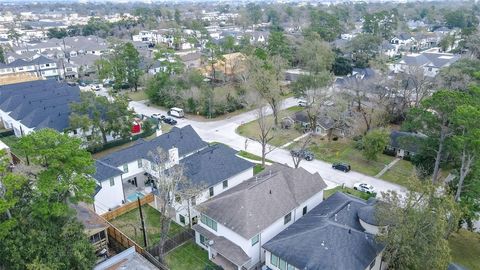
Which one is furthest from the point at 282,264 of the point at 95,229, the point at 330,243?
the point at 95,229

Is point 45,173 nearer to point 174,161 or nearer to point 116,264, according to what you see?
point 116,264

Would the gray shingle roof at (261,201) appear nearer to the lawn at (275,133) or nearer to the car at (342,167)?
the car at (342,167)

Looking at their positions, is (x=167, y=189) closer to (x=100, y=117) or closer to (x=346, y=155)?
(x=100, y=117)

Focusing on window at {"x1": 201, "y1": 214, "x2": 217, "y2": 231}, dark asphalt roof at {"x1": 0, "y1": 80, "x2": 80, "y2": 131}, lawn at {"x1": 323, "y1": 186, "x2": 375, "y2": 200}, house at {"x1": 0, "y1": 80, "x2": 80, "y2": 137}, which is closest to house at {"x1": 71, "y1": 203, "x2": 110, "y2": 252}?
window at {"x1": 201, "y1": 214, "x2": 217, "y2": 231}

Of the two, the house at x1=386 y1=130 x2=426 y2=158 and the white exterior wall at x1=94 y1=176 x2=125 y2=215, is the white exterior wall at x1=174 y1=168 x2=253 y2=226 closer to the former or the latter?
the white exterior wall at x1=94 y1=176 x2=125 y2=215

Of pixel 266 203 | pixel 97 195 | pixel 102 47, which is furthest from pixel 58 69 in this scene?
pixel 266 203

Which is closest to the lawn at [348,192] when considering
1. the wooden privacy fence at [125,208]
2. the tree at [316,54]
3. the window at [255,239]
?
the window at [255,239]
